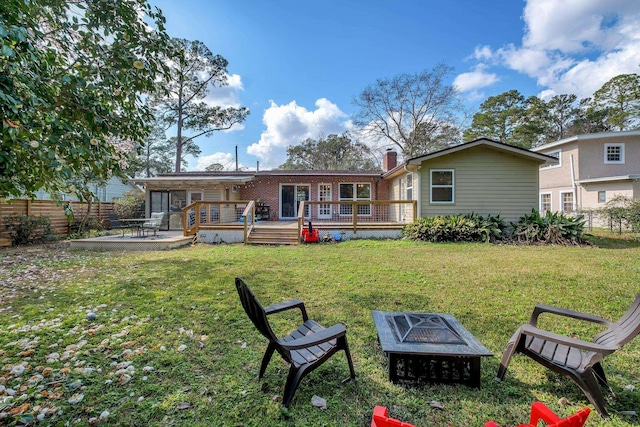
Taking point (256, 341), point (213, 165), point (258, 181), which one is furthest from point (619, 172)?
point (213, 165)

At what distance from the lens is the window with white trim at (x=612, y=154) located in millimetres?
15367

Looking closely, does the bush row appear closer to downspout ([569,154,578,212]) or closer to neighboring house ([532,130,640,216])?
neighboring house ([532,130,640,216])

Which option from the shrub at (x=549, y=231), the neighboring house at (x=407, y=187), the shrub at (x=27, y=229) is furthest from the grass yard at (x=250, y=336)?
the shrub at (x=27, y=229)

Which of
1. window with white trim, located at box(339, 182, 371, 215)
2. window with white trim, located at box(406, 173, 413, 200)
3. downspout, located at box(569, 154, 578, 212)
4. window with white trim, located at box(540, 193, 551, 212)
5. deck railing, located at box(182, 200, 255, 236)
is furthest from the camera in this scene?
window with white trim, located at box(540, 193, 551, 212)

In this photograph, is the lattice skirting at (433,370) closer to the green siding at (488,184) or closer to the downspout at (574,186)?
the green siding at (488,184)

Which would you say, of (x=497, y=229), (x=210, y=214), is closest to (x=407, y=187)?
(x=497, y=229)

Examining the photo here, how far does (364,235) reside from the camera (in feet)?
35.7

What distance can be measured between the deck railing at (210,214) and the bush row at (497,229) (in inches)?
258

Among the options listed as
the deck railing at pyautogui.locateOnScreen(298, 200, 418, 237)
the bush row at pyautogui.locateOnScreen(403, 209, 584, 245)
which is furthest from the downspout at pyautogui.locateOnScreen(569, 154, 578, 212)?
the deck railing at pyautogui.locateOnScreen(298, 200, 418, 237)

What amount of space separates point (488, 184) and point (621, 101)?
2617cm

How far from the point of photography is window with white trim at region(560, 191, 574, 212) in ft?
53.8

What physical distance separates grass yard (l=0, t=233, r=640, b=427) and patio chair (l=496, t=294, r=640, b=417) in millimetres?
158

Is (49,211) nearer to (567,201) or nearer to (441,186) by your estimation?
(441,186)

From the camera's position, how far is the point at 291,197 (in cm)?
1623
